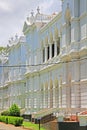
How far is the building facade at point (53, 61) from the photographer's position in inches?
1355

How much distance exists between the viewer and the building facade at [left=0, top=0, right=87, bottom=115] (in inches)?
1355

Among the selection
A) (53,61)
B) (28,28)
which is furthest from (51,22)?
(28,28)

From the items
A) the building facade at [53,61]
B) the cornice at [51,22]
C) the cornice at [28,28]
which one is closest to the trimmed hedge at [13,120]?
the building facade at [53,61]

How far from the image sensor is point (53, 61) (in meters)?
44.4

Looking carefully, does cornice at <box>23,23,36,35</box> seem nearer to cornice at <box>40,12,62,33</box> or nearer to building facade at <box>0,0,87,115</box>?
building facade at <box>0,0,87,115</box>

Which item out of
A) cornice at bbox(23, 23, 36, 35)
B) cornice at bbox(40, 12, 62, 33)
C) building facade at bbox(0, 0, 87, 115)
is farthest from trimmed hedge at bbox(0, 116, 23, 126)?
cornice at bbox(23, 23, 36, 35)

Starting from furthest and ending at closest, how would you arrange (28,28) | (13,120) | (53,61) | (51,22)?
(28,28)
(51,22)
(13,120)
(53,61)

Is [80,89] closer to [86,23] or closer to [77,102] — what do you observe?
[77,102]

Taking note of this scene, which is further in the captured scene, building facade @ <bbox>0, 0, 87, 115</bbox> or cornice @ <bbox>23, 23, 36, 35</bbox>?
cornice @ <bbox>23, 23, 36, 35</bbox>

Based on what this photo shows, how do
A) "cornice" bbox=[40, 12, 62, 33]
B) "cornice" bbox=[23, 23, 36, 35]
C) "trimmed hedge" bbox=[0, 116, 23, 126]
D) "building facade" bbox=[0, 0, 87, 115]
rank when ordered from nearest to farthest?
"building facade" bbox=[0, 0, 87, 115] < "cornice" bbox=[40, 12, 62, 33] < "trimmed hedge" bbox=[0, 116, 23, 126] < "cornice" bbox=[23, 23, 36, 35]

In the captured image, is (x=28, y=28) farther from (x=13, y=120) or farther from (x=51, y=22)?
(x=13, y=120)

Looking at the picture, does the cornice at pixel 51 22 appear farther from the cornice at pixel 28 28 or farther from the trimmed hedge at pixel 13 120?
the trimmed hedge at pixel 13 120

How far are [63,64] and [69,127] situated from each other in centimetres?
1129

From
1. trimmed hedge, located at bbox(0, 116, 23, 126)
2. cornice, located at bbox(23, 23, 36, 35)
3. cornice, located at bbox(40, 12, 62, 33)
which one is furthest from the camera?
cornice, located at bbox(23, 23, 36, 35)
